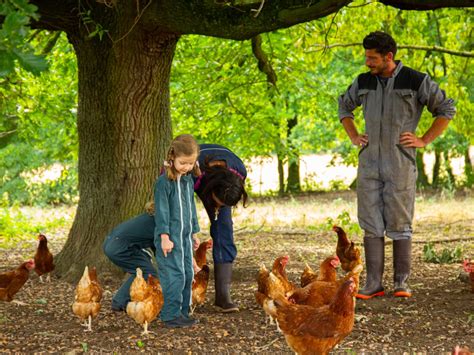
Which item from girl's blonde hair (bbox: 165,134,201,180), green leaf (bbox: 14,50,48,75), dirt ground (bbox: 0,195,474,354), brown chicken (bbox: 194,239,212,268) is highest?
green leaf (bbox: 14,50,48,75)

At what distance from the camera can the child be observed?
227 inches

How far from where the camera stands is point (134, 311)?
5.63 m

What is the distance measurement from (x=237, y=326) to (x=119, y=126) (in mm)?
2822

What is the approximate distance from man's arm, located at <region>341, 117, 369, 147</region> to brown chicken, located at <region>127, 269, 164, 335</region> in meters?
2.30

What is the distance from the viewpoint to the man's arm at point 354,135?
271 inches

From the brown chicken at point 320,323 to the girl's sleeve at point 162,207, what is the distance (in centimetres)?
125

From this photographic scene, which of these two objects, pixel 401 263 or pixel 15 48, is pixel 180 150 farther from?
pixel 401 263

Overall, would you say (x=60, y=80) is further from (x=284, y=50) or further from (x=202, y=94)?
(x=284, y=50)

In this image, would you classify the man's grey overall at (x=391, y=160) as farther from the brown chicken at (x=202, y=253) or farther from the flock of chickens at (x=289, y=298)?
the brown chicken at (x=202, y=253)

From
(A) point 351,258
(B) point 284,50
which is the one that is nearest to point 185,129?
(B) point 284,50

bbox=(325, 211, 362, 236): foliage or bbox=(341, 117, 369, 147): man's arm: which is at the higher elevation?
bbox=(341, 117, 369, 147): man's arm

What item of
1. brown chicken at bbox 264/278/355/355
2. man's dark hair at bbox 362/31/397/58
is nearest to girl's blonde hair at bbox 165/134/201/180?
brown chicken at bbox 264/278/355/355

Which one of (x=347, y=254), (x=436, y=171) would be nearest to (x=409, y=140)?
(x=347, y=254)

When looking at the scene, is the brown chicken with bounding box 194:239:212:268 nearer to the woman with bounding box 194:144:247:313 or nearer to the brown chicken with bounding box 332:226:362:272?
the woman with bounding box 194:144:247:313
